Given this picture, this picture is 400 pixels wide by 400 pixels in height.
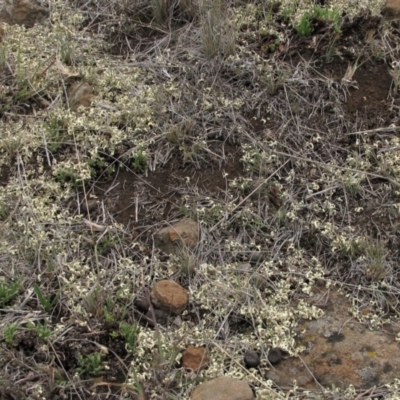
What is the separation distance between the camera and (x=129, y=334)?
253 cm

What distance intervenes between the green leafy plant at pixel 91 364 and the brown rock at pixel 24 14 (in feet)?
7.38

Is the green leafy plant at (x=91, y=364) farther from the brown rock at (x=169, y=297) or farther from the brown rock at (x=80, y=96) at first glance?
the brown rock at (x=80, y=96)

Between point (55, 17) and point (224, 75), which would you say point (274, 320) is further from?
point (55, 17)

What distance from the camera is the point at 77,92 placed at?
A: 3.43 m

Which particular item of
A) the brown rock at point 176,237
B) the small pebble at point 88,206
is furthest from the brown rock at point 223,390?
the small pebble at point 88,206

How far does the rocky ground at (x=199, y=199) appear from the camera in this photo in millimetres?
2498

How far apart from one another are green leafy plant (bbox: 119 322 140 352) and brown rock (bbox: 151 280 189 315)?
16 centimetres

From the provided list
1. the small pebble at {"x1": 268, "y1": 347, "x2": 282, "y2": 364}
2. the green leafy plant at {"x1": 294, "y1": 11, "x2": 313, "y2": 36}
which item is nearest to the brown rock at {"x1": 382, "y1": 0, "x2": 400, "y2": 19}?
the green leafy plant at {"x1": 294, "y1": 11, "x2": 313, "y2": 36}

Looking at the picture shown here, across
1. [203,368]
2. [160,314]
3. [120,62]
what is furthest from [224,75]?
[203,368]

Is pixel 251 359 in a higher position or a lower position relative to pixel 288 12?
lower

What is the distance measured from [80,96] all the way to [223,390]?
5.81 ft

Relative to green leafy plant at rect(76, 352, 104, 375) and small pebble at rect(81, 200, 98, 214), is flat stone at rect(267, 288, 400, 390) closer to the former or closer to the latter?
green leafy plant at rect(76, 352, 104, 375)

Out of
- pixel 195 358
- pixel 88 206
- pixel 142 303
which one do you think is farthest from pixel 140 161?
pixel 195 358

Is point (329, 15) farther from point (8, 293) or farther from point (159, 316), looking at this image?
point (8, 293)
